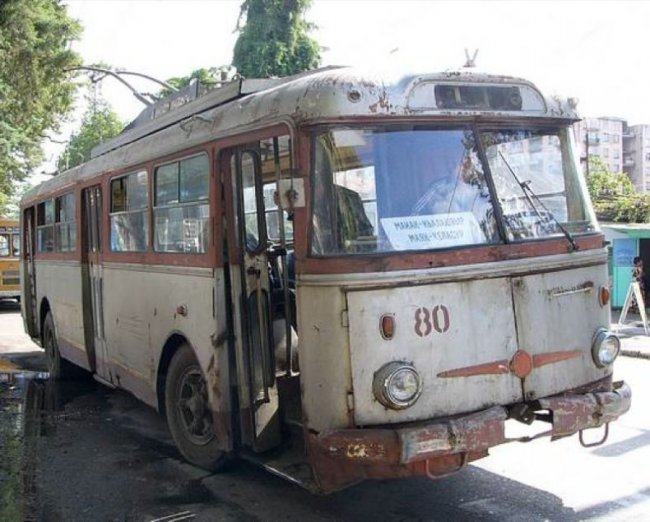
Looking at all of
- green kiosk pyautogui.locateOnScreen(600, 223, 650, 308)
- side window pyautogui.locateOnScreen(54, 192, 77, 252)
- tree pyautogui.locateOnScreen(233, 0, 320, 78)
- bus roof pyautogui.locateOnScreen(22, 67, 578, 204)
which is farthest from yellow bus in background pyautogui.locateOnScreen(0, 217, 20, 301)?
bus roof pyautogui.locateOnScreen(22, 67, 578, 204)

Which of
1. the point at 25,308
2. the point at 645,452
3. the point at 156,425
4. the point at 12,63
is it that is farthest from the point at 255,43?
the point at 645,452

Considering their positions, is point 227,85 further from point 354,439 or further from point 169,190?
point 354,439

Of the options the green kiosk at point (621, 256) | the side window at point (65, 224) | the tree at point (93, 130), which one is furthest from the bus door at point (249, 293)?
the tree at point (93, 130)

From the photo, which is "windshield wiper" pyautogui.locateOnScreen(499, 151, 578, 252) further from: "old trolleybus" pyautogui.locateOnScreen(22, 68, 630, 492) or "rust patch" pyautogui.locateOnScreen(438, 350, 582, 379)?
"rust patch" pyautogui.locateOnScreen(438, 350, 582, 379)

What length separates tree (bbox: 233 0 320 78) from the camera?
25.8 metres

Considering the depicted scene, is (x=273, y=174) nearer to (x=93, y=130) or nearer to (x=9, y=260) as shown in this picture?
(x=9, y=260)

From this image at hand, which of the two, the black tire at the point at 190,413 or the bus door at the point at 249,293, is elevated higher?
the bus door at the point at 249,293

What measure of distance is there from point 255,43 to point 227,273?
74.1 ft

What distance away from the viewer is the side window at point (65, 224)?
28.9 feet

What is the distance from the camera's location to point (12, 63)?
18578 millimetres

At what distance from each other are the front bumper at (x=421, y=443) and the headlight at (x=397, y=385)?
0.49 feet

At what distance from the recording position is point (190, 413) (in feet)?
19.0

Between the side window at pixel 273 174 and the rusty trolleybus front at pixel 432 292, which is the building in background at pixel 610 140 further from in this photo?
the rusty trolleybus front at pixel 432 292

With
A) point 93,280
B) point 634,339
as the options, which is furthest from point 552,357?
point 634,339
